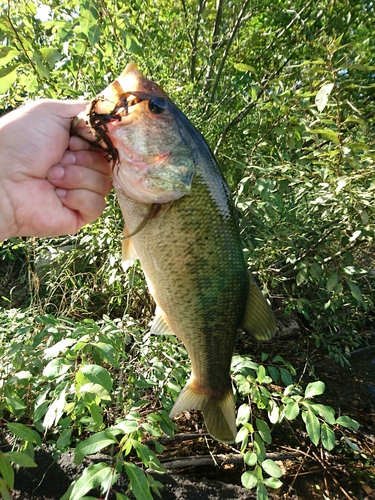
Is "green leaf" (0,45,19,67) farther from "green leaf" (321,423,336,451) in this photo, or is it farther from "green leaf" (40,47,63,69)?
"green leaf" (321,423,336,451)

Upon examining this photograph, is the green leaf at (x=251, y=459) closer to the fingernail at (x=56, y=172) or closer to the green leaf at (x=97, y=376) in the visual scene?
the green leaf at (x=97, y=376)

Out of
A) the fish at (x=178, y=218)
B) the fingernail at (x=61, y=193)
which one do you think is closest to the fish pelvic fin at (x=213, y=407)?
the fish at (x=178, y=218)

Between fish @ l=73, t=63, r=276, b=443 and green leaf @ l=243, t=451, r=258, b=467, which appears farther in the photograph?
green leaf @ l=243, t=451, r=258, b=467

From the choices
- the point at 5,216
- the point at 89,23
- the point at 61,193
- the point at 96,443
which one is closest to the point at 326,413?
the point at 96,443

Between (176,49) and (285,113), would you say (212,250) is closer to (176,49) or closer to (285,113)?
(285,113)

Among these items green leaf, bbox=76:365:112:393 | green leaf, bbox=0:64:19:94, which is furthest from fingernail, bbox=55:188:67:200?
green leaf, bbox=76:365:112:393

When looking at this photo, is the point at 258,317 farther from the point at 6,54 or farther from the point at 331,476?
the point at 331,476
